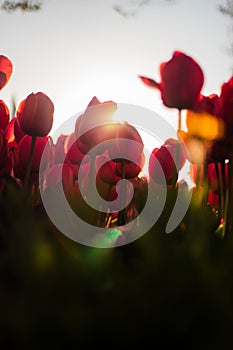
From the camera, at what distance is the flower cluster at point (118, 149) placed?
125 centimetres

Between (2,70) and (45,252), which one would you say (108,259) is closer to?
(45,252)

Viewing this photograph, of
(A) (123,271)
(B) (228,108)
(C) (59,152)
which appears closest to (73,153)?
(C) (59,152)

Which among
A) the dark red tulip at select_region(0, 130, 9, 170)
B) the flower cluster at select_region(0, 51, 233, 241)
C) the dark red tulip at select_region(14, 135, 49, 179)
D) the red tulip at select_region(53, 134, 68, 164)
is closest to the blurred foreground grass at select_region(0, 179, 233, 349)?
the flower cluster at select_region(0, 51, 233, 241)

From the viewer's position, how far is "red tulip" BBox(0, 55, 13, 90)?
5.42 feet

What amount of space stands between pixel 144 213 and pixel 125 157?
28cm

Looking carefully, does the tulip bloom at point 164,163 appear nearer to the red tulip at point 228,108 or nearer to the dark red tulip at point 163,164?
the dark red tulip at point 163,164

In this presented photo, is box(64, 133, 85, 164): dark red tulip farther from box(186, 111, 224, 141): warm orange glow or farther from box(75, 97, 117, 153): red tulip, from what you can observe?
box(186, 111, 224, 141): warm orange glow

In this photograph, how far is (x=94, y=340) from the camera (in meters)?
0.43

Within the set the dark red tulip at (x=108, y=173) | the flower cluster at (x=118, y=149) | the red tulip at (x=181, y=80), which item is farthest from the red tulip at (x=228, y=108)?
the dark red tulip at (x=108, y=173)

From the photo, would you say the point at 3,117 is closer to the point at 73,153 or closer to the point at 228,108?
the point at 73,153

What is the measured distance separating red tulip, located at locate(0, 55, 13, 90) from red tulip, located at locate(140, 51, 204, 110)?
47cm

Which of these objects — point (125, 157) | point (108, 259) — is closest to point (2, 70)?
point (125, 157)

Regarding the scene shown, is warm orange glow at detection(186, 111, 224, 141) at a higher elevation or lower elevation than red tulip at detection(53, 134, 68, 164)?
higher

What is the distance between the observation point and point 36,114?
5.08 feet
